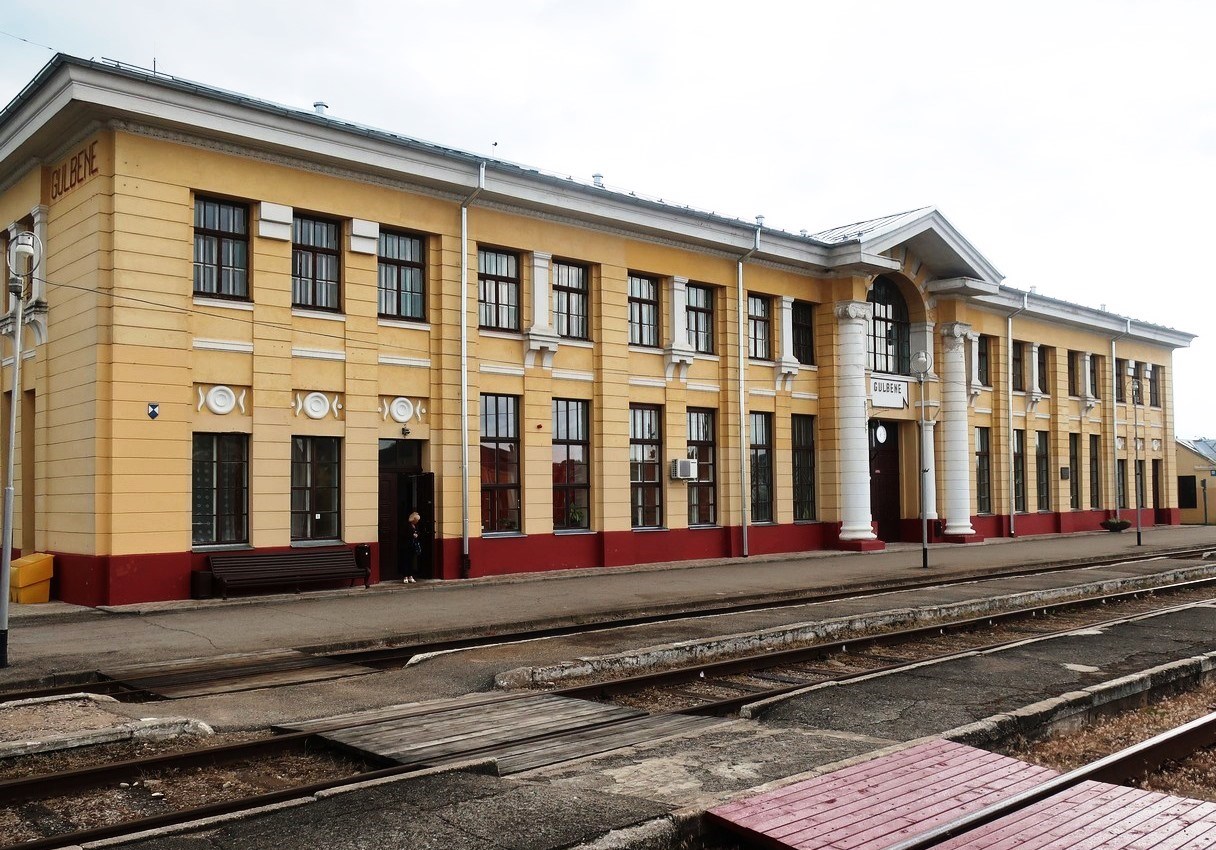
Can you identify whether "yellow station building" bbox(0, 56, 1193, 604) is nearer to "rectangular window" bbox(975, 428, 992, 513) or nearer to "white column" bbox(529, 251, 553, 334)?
"white column" bbox(529, 251, 553, 334)

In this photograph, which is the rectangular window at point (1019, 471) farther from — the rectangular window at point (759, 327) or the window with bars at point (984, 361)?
the rectangular window at point (759, 327)

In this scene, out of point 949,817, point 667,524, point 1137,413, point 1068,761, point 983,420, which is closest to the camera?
point 949,817

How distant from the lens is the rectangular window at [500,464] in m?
21.5

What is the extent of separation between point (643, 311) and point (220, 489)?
11.0 metres

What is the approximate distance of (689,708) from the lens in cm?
859

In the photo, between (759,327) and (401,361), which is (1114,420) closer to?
(759,327)

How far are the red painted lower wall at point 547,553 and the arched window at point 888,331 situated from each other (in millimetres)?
4837

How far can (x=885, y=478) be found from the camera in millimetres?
31172

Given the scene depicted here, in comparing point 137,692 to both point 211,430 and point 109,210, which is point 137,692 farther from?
point 109,210

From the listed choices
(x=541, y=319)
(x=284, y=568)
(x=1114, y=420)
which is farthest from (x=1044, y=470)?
(x=284, y=568)

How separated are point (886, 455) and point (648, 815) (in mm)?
26729

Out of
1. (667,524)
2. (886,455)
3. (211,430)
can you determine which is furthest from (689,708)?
(886,455)

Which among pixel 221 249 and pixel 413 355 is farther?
pixel 413 355

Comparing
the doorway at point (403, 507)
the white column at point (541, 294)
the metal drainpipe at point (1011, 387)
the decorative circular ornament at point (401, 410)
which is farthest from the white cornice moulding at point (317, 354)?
the metal drainpipe at point (1011, 387)
